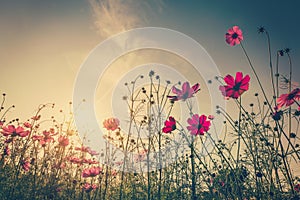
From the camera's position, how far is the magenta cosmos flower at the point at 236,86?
2092 mm

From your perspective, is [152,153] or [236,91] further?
[152,153]

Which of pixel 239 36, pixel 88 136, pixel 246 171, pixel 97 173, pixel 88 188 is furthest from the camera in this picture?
pixel 88 136

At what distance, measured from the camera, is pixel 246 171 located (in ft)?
7.55

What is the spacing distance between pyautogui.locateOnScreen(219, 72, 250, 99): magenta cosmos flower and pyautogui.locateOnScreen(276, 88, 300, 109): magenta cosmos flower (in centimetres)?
28

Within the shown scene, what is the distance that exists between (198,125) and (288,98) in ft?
2.54

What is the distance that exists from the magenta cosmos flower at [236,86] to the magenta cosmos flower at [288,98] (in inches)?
10.8

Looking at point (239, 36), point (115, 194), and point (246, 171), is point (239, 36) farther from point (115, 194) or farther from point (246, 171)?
point (115, 194)

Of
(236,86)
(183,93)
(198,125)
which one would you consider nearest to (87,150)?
(183,93)

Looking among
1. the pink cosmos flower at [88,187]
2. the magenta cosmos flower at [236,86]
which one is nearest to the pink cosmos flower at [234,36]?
the magenta cosmos flower at [236,86]

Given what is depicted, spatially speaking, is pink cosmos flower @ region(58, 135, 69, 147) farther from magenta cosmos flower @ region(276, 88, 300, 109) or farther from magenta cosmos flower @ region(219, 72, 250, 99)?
magenta cosmos flower @ region(276, 88, 300, 109)

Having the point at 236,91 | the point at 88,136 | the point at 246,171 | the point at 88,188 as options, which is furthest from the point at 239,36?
the point at 88,136

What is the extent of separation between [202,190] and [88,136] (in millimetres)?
2157

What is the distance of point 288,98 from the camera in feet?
6.19

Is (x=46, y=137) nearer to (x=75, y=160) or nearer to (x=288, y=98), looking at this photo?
(x=75, y=160)
